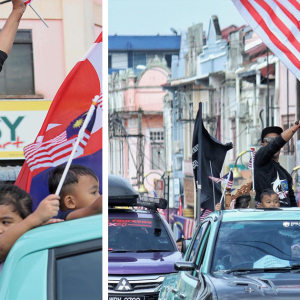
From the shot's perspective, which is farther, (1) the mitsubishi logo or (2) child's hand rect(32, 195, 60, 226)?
(1) the mitsubishi logo

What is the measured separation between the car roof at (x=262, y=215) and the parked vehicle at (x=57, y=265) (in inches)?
132

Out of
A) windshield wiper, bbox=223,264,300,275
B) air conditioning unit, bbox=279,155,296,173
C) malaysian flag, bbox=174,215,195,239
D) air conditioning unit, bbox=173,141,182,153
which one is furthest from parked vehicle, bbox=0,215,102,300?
air conditioning unit, bbox=173,141,182,153

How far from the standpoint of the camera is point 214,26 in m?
47.9

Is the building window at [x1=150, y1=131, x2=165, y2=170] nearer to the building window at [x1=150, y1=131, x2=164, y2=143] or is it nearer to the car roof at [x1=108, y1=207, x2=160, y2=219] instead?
the building window at [x1=150, y1=131, x2=164, y2=143]

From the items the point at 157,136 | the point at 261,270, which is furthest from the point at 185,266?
the point at 157,136

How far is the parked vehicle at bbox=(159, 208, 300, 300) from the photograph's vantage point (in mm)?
6039

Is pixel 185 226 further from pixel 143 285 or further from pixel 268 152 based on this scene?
pixel 268 152

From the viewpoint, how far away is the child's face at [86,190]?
407cm

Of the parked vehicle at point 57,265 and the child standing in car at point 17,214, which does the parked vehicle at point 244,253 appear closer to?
the child standing in car at point 17,214

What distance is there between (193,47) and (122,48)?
74.5 ft

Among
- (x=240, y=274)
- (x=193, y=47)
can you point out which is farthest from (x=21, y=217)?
(x=193, y=47)

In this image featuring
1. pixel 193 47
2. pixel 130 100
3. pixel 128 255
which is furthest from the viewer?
pixel 130 100

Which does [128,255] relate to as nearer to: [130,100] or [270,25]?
[270,25]

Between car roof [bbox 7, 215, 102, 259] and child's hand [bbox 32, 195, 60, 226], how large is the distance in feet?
0.23
